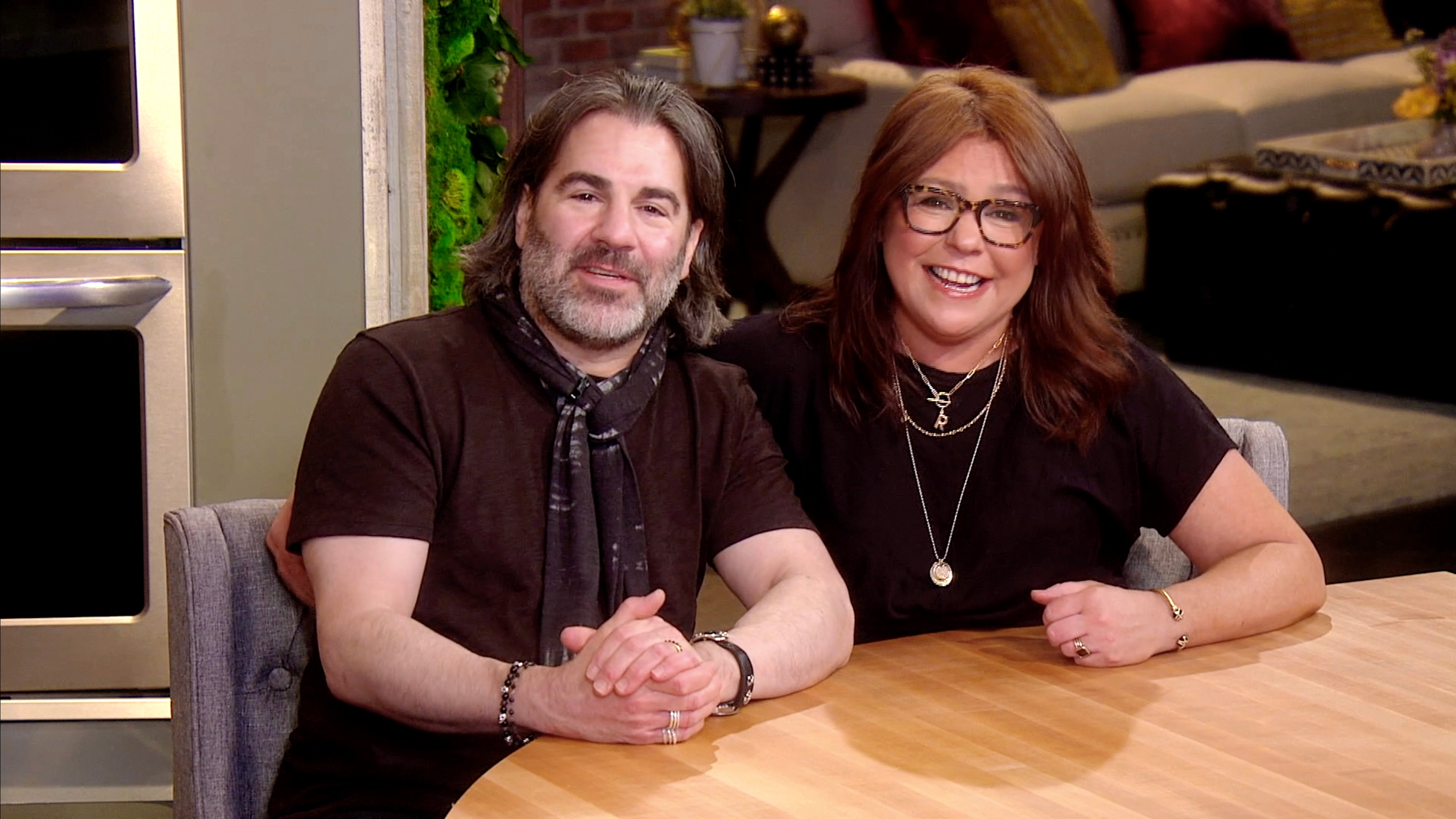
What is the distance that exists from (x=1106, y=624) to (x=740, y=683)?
0.47 metres

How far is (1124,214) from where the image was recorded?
4074 millimetres

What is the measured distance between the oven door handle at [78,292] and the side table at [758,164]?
1.51 meters

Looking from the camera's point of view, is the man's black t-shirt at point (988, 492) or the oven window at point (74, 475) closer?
the man's black t-shirt at point (988, 492)

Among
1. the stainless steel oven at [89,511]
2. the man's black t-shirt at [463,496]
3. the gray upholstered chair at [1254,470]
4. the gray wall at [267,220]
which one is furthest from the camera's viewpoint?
the stainless steel oven at [89,511]

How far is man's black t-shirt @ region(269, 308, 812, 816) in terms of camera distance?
73.5 inches

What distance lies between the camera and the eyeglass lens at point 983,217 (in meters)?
2.16

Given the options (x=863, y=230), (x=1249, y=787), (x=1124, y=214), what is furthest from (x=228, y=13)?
(x=1124, y=214)

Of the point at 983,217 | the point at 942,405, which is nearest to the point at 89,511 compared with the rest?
the point at 942,405

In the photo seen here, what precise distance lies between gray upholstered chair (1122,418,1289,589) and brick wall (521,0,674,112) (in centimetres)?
189

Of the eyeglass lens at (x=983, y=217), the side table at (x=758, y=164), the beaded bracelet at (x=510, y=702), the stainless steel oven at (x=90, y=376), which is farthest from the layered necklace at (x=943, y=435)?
the side table at (x=758, y=164)

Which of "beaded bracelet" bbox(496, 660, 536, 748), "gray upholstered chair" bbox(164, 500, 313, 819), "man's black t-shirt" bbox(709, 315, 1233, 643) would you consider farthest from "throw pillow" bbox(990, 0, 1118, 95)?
"beaded bracelet" bbox(496, 660, 536, 748)

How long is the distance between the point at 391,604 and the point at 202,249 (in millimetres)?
1116

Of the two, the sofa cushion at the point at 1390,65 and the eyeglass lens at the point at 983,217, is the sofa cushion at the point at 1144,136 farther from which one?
the eyeglass lens at the point at 983,217

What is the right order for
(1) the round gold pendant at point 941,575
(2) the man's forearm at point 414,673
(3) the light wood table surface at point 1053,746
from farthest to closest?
(1) the round gold pendant at point 941,575 → (2) the man's forearm at point 414,673 → (3) the light wood table surface at point 1053,746
